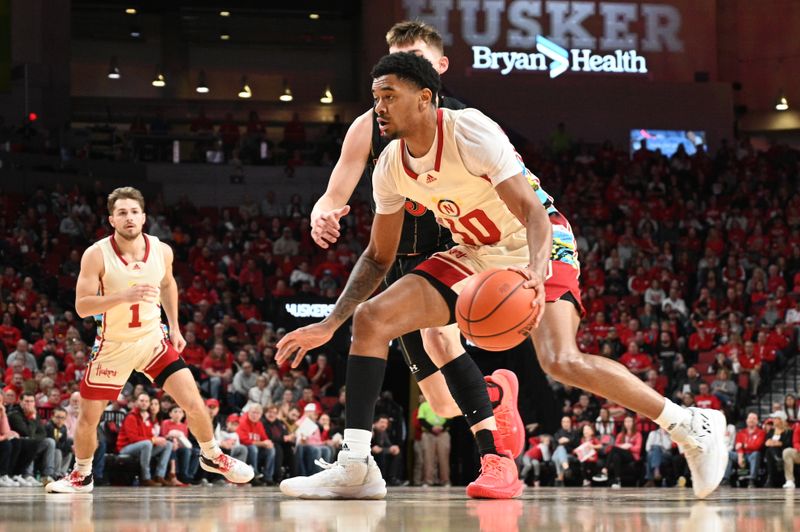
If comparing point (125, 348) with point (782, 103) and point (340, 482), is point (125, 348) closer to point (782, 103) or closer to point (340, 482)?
point (340, 482)

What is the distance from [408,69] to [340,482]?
1.58 meters

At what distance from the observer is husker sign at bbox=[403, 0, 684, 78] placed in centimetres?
2509

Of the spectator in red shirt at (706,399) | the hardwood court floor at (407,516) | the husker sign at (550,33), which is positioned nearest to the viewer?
the hardwood court floor at (407,516)

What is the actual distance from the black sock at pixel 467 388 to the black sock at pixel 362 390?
692 millimetres

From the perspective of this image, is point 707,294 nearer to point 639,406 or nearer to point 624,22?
point 624,22

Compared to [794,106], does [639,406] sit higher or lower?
lower

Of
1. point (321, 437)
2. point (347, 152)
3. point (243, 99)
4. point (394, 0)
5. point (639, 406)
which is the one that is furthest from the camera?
point (243, 99)

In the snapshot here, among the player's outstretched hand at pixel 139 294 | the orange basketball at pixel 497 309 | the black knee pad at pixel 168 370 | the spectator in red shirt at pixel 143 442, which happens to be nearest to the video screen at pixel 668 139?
the spectator in red shirt at pixel 143 442

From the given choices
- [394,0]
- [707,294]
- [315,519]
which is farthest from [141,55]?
[315,519]

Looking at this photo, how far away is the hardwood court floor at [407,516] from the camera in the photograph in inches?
123

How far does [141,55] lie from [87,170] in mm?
7533

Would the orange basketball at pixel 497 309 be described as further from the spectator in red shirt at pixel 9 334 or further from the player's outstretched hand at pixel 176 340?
the spectator in red shirt at pixel 9 334

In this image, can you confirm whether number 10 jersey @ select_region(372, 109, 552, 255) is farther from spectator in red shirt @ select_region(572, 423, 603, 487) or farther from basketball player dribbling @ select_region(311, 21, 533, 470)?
spectator in red shirt @ select_region(572, 423, 603, 487)

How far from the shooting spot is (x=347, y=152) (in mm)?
4992
